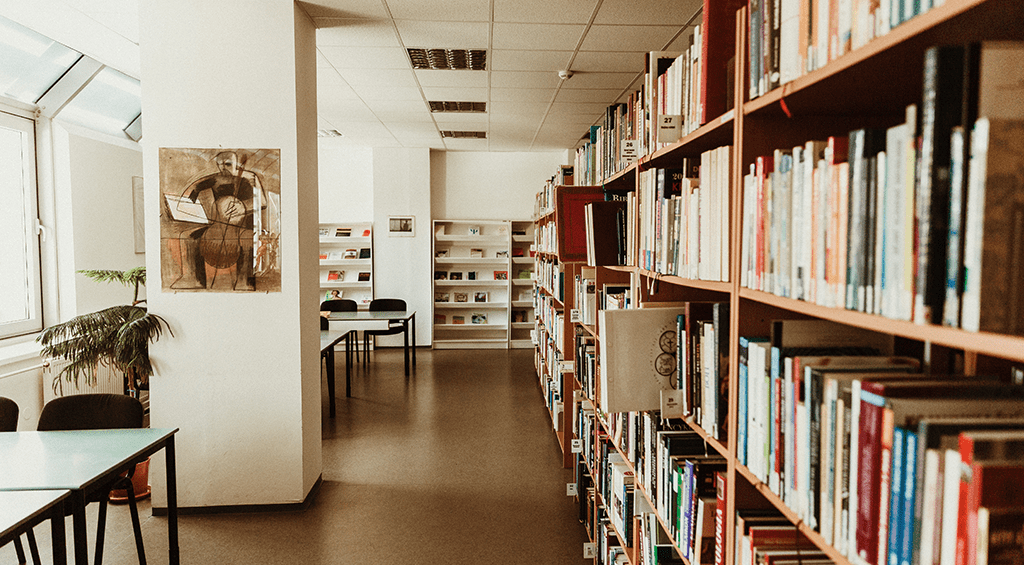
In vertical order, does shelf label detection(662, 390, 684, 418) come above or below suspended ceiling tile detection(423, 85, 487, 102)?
below

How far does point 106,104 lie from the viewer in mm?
5191

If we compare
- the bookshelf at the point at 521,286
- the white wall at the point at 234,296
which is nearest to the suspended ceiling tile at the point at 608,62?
the white wall at the point at 234,296

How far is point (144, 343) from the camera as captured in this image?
10.1 ft

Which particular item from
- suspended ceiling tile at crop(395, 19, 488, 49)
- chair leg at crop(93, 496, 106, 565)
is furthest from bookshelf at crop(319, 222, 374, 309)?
chair leg at crop(93, 496, 106, 565)

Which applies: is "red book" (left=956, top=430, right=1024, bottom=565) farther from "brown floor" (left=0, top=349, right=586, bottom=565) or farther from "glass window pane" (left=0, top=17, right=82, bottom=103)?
"glass window pane" (left=0, top=17, right=82, bottom=103)

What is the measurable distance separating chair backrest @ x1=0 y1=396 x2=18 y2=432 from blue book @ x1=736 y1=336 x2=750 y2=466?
10.2ft

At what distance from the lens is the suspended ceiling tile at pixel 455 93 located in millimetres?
4973

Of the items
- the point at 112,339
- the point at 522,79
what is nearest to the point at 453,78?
the point at 522,79

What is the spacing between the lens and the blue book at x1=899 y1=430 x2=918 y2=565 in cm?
72

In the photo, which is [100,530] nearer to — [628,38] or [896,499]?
[896,499]

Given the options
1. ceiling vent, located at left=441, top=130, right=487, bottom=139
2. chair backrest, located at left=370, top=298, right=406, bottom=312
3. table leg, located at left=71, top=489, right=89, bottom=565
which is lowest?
table leg, located at left=71, top=489, right=89, bottom=565

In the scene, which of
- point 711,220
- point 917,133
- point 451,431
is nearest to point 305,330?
point 451,431

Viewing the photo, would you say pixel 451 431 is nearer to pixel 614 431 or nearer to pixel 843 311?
pixel 614 431

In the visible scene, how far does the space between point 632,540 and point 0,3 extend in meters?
4.88
